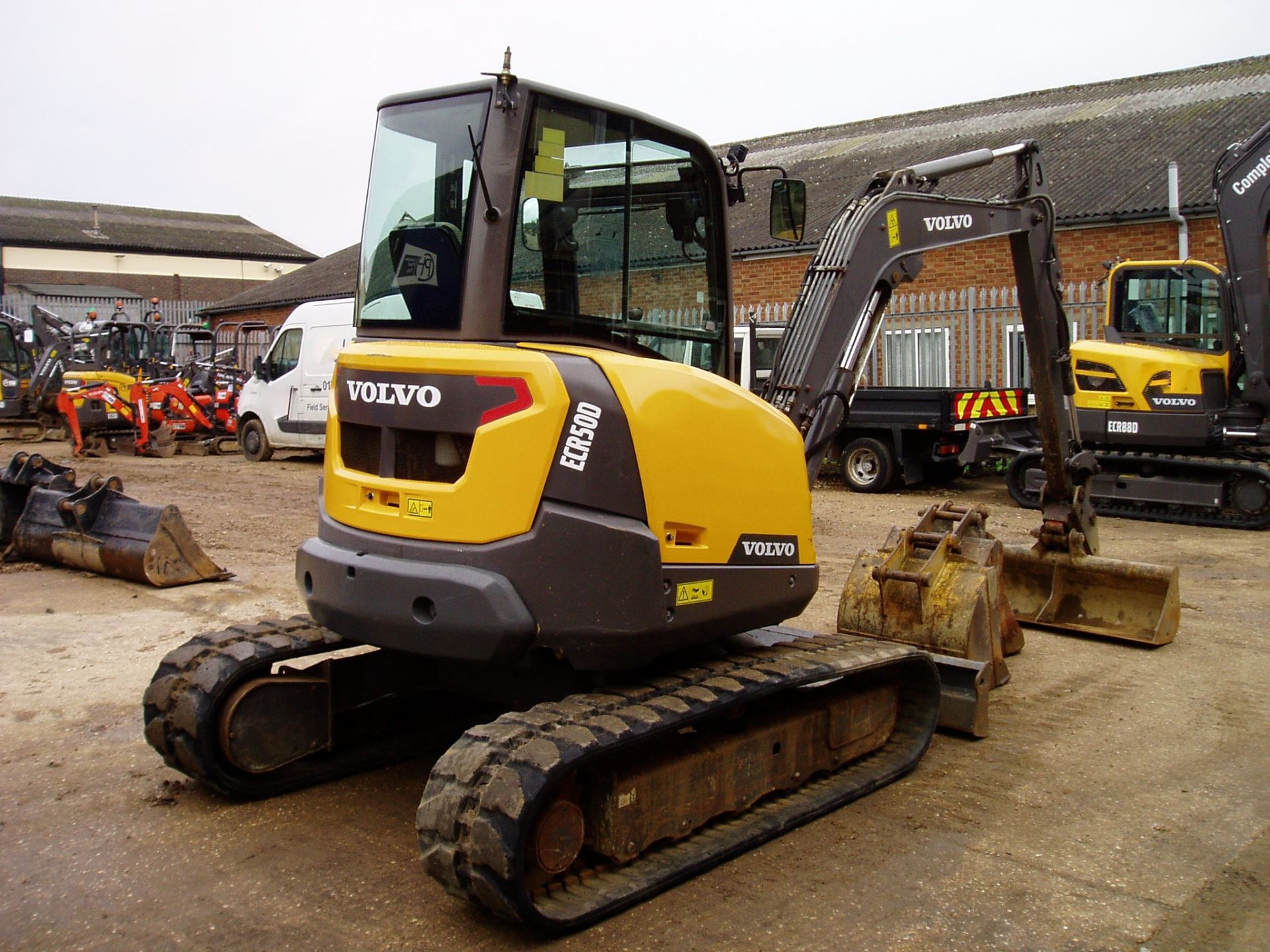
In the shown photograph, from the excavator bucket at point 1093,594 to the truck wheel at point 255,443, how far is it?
14.3 m

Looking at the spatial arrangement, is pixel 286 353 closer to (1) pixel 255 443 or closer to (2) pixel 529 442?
(1) pixel 255 443

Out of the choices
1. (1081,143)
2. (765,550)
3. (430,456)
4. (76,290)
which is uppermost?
(1081,143)

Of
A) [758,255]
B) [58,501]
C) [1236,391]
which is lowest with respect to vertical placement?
[58,501]

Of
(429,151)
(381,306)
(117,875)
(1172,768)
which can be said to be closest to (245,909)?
(117,875)

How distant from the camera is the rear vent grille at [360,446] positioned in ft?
14.3

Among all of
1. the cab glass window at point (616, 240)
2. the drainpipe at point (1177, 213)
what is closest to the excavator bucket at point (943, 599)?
the cab glass window at point (616, 240)

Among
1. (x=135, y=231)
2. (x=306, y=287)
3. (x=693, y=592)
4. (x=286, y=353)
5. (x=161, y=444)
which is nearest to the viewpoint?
(x=693, y=592)

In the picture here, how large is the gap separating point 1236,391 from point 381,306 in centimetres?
1140

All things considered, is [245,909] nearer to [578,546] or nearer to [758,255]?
[578,546]

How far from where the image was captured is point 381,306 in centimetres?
446

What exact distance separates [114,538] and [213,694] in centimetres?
543

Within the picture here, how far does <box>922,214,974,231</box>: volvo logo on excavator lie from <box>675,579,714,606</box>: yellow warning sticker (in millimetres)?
2863

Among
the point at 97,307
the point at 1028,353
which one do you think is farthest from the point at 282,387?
the point at 97,307

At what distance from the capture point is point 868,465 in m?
15.6
